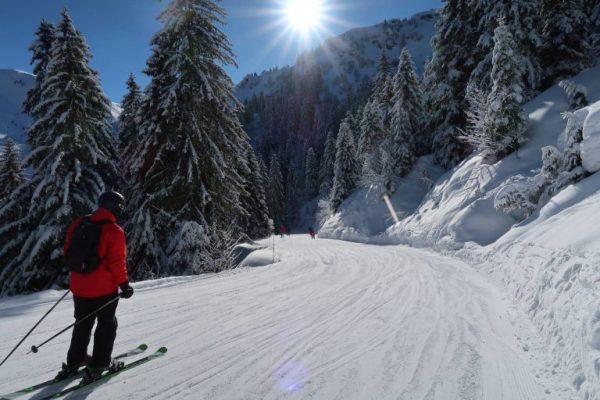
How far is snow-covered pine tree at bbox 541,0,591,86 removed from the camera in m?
19.5

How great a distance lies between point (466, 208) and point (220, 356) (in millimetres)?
14750

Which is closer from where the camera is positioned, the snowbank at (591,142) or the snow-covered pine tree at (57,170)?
the snowbank at (591,142)

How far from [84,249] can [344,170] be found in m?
43.9

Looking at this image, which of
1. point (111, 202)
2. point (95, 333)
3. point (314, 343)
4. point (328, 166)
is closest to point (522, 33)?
point (314, 343)

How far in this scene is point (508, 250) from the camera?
989cm

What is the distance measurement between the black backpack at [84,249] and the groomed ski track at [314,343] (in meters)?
1.30

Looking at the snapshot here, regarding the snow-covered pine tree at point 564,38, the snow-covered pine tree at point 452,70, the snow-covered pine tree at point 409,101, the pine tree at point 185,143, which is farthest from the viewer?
A: the snow-covered pine tree at point 409,101

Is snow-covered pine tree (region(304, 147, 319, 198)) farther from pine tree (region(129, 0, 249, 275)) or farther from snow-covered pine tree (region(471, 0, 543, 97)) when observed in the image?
pine tree (region(129, 0, 249, 275))

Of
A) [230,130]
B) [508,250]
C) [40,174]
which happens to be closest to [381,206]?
[230,130]

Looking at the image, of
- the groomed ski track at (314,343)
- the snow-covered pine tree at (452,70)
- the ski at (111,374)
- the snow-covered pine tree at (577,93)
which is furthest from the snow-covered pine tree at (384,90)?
the ski at (111,374)

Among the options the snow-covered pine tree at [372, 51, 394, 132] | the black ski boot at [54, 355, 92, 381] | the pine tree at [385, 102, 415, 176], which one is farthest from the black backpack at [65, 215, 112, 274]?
the snow-covered pine tree at [372, 51, 394, 132]

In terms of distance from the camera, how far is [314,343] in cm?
493

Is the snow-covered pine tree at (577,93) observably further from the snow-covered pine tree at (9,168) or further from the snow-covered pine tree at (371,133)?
the snow-covered pine tree at (9,168)

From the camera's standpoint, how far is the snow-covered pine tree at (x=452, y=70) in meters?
25.5
